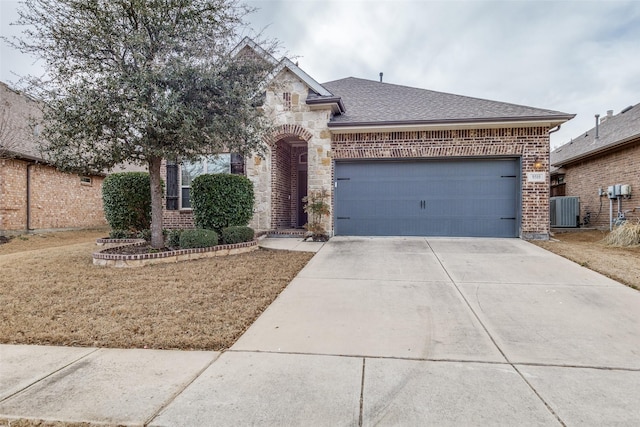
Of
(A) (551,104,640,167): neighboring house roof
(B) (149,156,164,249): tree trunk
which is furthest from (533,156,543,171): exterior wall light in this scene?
(B) (149,156,164,249): tree trunk

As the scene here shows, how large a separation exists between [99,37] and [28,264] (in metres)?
4.49

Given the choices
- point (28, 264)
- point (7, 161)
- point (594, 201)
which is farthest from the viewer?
point (594, 201)

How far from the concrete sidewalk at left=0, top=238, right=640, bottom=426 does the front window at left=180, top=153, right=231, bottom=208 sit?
707 cm

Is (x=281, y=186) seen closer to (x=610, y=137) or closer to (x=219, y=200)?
(x=219, y=200)

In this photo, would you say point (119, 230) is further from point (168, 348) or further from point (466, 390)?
point (466, 390)

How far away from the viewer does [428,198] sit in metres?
9.54

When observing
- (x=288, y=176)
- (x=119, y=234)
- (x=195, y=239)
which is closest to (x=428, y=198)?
(x=288, y=176)

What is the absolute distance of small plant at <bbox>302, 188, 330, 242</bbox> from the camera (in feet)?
30.0

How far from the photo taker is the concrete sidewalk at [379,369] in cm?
208

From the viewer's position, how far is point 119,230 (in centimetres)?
917

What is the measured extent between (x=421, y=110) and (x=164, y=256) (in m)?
7.96

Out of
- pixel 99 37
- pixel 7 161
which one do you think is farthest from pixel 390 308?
pixel 7 161

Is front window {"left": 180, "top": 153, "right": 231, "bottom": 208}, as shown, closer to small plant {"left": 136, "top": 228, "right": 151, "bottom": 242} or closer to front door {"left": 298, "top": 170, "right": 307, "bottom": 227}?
small plant {"left": 136, "top": 228, "right": 151, "bottom": 242}

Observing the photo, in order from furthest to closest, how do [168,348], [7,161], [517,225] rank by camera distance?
1. [7,161]
2. [517,225]
3. [168,348]
